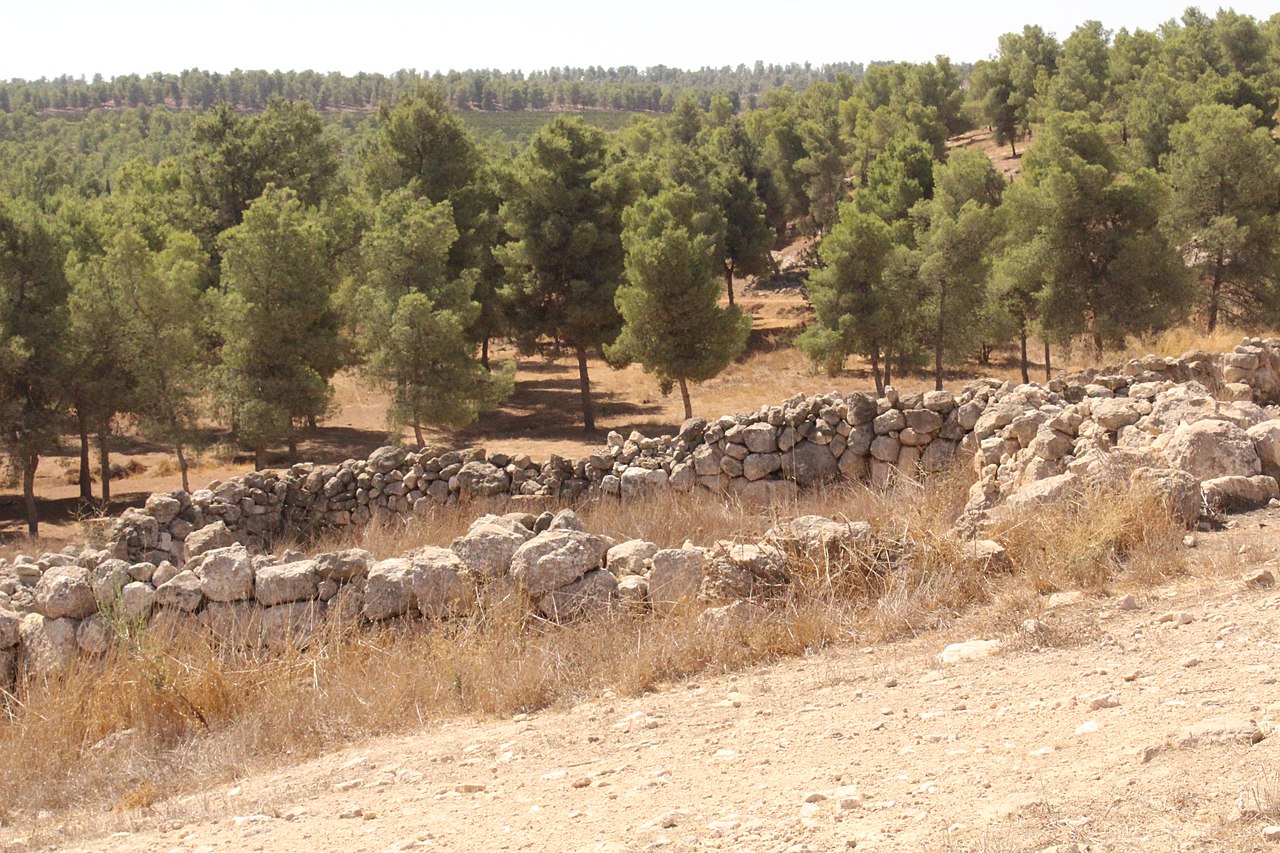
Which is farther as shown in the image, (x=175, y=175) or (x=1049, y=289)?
(x=175, y=175)

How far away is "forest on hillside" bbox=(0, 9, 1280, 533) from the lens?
27219 millimetres

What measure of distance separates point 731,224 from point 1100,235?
1891 centimetres

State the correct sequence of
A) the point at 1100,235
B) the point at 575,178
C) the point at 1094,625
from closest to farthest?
the point at 1094,625 → the point at 1100,235 → the point at 575,178

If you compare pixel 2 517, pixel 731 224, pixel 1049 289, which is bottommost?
pixel 2 517

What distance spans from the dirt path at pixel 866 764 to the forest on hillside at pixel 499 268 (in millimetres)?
22554

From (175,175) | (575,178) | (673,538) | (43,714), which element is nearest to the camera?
(43,714)

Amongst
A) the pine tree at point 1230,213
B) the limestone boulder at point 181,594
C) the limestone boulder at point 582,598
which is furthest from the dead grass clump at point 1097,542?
the pine tree at point 1230,213

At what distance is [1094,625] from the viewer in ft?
19.1

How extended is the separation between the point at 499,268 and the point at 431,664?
31.2 metres

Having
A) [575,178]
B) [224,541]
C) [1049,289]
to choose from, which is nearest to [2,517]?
[575,178]

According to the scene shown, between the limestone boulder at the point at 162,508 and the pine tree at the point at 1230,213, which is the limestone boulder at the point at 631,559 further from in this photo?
the pine tree at the point at 1230,213

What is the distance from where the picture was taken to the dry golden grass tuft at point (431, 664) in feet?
19.3

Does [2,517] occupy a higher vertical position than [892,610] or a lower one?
lower

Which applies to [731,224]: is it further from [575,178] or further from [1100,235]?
[1100,235]
